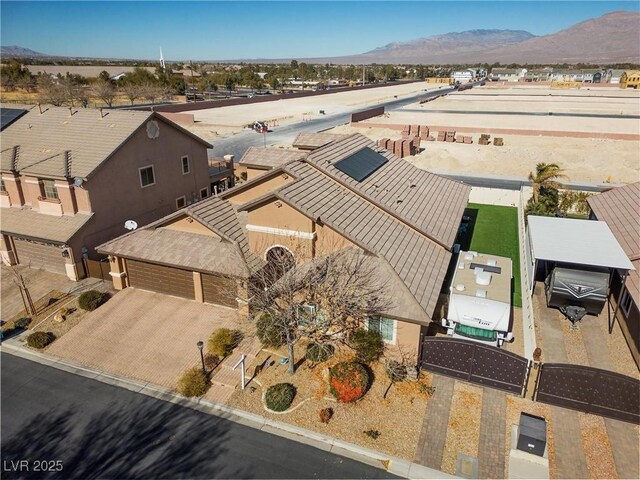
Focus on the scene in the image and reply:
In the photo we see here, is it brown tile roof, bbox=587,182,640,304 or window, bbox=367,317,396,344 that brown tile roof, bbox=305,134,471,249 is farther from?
brown tile roof, bbox=587,182,640,304

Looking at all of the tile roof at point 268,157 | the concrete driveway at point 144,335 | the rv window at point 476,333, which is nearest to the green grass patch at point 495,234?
the rv window at point 476,333

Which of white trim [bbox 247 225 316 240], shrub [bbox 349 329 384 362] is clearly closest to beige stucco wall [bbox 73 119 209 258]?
white trim [bbox 247 225 316 240]

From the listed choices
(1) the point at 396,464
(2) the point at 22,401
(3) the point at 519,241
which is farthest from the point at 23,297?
(3) the point at 519,241

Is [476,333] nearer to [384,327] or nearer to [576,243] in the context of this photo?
[384,327]

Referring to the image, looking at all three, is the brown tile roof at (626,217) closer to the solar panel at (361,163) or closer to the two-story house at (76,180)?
the solar panel at (361,163)

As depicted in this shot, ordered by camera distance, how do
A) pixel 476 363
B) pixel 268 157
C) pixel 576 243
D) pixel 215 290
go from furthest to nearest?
1. pixel 268 157
2. pixel 576 243
3. pixel 215 290
4. pixel 476 363

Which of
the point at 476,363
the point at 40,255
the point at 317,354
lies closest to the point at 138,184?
the point at 40,255

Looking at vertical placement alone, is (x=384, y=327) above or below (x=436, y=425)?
above
